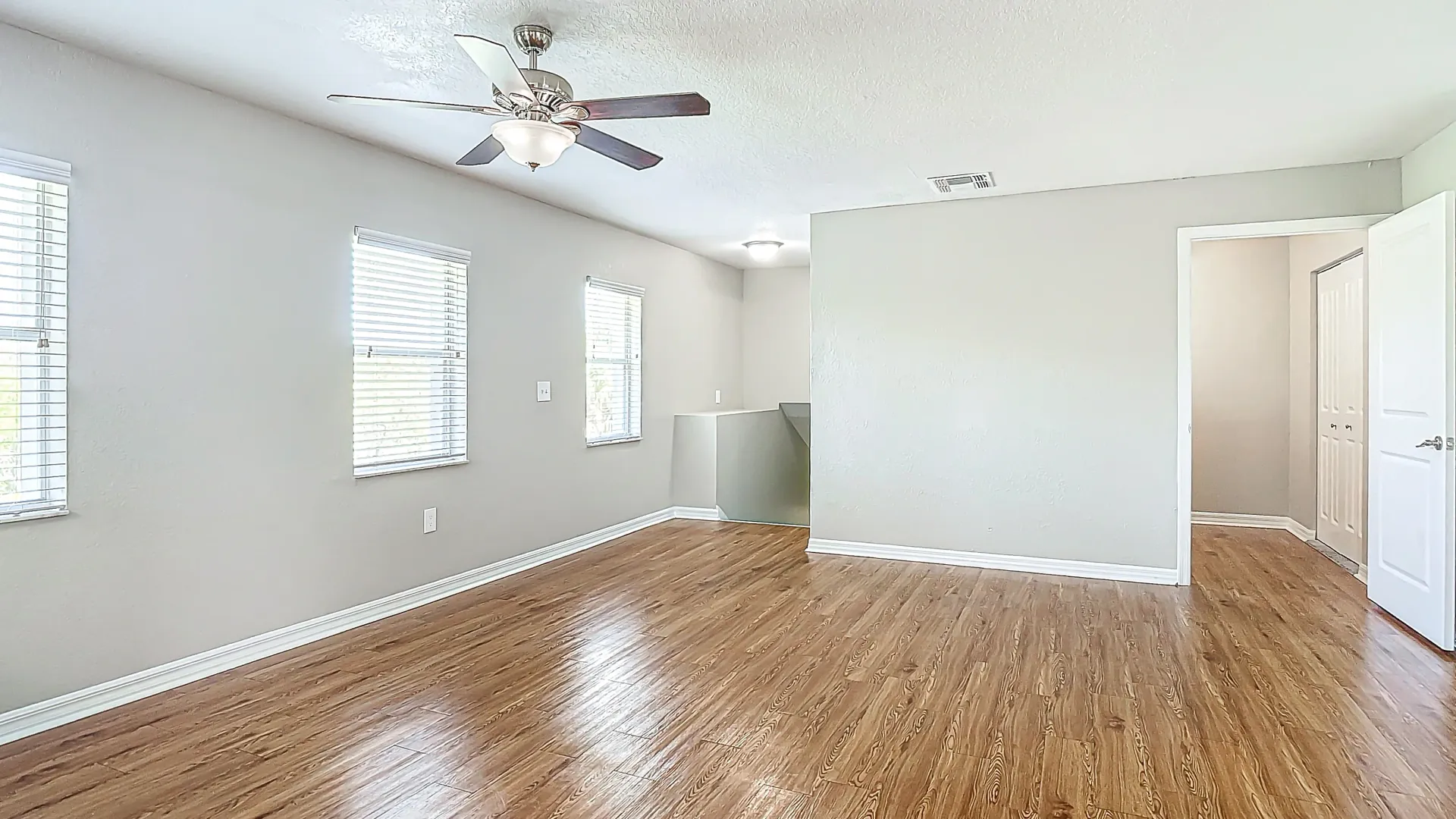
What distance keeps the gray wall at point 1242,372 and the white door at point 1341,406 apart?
428 mm

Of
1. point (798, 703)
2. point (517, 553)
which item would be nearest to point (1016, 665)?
A: point (798, 703)

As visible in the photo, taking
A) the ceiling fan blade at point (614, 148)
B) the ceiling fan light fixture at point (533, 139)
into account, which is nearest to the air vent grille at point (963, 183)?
the ceiling fan blade at point (614, 148)

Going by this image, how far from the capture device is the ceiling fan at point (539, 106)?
240 centimetres

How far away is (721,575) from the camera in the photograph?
482 cm

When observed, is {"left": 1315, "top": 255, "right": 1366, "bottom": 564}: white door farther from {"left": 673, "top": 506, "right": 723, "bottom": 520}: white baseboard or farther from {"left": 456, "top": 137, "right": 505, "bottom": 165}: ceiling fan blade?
{"left": 456, "top": 137, "right": 505, "bottom": 165}: ceiling fan blade

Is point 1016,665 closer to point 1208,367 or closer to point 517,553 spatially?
point 517,553

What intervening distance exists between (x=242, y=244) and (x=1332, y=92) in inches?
182

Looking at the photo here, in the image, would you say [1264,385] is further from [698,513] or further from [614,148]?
[614,148]

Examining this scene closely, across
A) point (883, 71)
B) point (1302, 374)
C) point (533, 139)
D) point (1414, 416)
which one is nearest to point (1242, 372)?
point (1302, 374)

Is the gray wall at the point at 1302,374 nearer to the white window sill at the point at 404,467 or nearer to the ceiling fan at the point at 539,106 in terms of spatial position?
the ceiling fan at the point at 539,106

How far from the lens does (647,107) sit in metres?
2.48

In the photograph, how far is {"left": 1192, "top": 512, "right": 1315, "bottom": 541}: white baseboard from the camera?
20.2 ft

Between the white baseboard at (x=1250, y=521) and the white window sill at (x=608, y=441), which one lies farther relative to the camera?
the white baseboard at (x=1250, y=521)

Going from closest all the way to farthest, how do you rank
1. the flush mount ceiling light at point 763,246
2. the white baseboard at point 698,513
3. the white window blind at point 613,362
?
the white window blind at point 613,362, the flush mount ceiling light at point 763,246, the white baseboard at point 698,513
